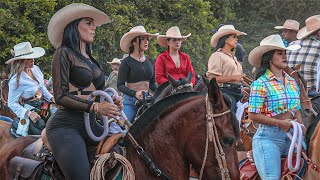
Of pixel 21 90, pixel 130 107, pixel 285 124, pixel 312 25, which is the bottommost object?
pixel 130 107

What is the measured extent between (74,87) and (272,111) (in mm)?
2050

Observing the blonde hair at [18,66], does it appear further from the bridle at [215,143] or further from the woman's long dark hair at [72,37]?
the bridle at [215,143]

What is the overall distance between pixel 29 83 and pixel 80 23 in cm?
441

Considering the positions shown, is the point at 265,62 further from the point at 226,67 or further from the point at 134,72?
the point at 134,72

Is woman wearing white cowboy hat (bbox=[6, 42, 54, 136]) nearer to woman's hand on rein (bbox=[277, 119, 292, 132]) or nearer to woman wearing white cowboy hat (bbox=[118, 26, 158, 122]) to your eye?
woman wearing white cowboy hat (bbox=[118, 26, 158, 122])

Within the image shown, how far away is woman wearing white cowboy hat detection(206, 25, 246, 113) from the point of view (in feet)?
33.9

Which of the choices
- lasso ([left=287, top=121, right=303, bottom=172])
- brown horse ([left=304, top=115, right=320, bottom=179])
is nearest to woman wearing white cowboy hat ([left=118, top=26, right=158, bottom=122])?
brown horse ([left=304, top=115, right=320, bottom=179])

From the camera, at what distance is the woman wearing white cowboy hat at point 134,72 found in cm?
1033

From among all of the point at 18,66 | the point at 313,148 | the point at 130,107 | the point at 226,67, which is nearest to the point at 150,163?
the point at 313,148

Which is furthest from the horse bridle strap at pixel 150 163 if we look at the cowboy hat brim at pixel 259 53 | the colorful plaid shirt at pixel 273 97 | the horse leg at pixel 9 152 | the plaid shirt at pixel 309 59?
the plaid shirt at pixel 309 59

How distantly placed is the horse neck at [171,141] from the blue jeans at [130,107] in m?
4.71

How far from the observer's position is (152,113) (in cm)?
558

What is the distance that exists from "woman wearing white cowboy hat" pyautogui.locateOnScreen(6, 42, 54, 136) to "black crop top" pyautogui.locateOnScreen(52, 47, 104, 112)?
414 cm

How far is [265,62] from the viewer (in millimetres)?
6891
